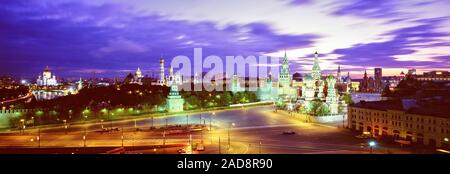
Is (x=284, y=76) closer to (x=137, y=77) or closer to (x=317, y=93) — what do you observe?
(x=317, y=93)

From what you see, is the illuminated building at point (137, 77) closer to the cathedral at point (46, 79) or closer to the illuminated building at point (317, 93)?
the cathedral at point (46, 79)

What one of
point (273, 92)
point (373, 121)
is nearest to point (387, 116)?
point (373, 121)

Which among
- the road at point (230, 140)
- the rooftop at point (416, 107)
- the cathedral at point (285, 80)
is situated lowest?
the road at point (230, 140)

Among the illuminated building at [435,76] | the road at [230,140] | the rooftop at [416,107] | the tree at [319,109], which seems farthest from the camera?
the illuminated building at [435,76]

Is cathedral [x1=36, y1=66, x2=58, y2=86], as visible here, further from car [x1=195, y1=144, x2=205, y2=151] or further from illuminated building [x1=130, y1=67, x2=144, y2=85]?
car [x1=195, y1=144, x2=205, y2=151]

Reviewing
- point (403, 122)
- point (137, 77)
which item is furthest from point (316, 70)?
point (137, 77)

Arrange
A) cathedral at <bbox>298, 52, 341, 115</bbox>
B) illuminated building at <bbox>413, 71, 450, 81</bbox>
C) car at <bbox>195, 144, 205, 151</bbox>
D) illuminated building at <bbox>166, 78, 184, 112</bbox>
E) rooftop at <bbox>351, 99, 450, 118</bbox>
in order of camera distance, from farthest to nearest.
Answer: illuminated building at <bbox>413, 71, 450, 81</bbox> < illuminated building at <bbox>166, 78, 184, 112</bbox> < cathedral at <bbox>298, 52, 341, 115</bbox> < rooftop at <bbox>351, 99, 450, 118</bbox> < car at <bbox>195, 144, 205, 151</bbox>

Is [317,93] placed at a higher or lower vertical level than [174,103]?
higher

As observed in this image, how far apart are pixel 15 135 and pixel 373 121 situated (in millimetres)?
9972

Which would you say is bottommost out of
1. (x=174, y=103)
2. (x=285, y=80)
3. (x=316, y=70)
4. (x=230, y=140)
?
(x=230, y=140)

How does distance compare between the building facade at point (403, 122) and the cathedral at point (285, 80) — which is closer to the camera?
the building facade at point (403, 122)

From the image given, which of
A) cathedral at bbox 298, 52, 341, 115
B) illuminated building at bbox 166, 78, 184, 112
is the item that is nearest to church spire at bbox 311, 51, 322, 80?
cathedral at bbox 298, 52, 341, 115

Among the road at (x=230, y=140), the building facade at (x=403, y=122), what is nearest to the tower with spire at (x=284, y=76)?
the road at (x=230, y=140)
